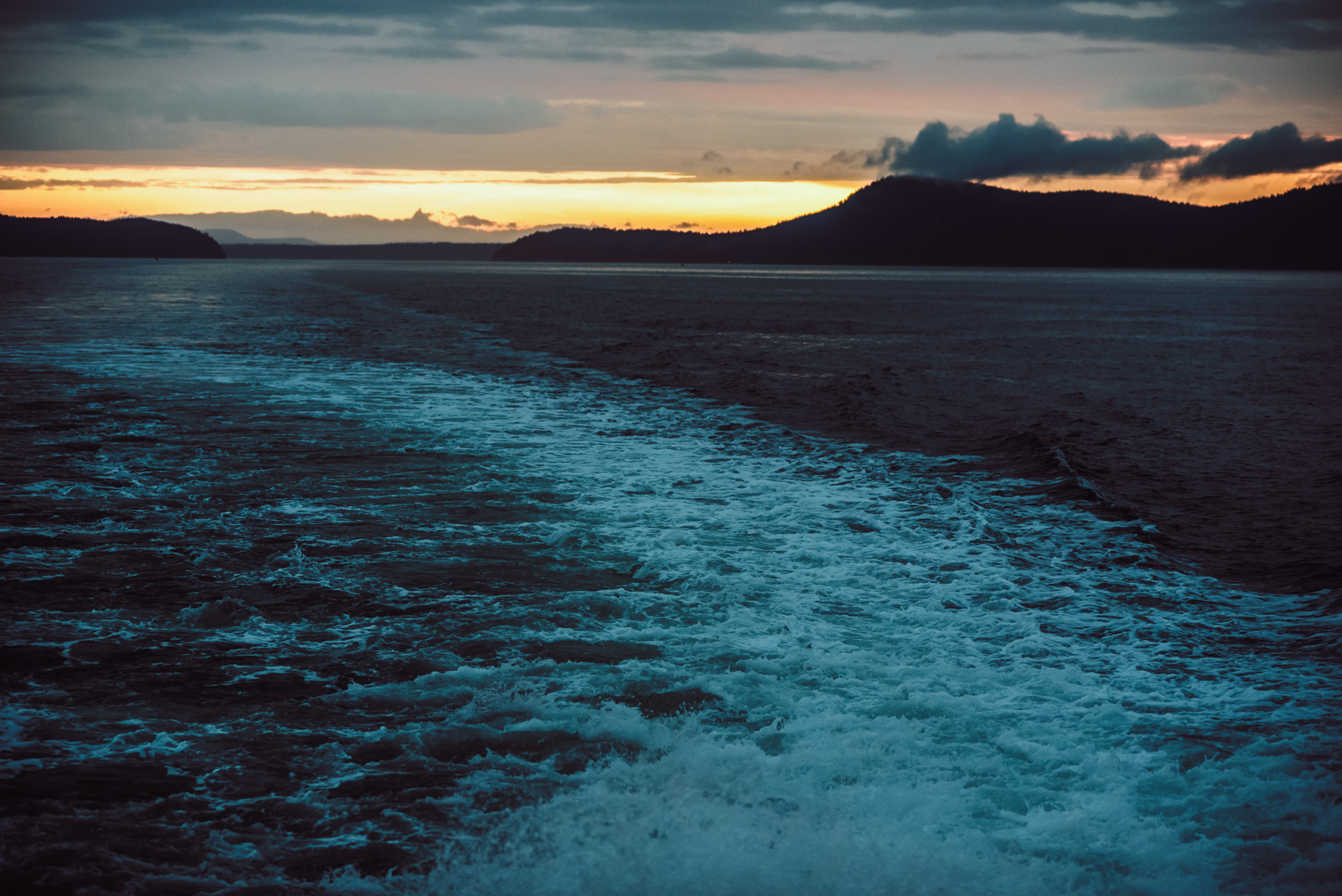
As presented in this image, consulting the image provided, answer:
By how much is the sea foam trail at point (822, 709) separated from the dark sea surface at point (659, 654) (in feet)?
0.12

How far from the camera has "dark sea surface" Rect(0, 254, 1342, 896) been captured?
18.5 ft

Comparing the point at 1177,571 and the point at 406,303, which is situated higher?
the point at 406,303

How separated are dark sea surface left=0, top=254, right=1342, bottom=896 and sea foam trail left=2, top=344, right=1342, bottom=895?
0.12ft

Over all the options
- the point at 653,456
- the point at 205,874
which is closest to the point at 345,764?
the point at 205,874

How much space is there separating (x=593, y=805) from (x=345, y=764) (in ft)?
6.19

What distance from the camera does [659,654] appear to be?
8422 mm

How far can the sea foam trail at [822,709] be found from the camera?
5605 mm

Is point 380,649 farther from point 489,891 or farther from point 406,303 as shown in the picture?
point 406,303

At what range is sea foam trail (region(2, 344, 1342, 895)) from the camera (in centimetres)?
561

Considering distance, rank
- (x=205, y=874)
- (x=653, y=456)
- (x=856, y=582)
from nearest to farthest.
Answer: (x=205, y=874) < (x=856, y=582) < (x=653, y=456)

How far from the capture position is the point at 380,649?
8250 millimetres

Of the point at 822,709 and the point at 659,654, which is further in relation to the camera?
the point at 659,654

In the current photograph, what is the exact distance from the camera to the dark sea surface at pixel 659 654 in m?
Answer: 5.63

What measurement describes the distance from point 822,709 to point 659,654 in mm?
1707
